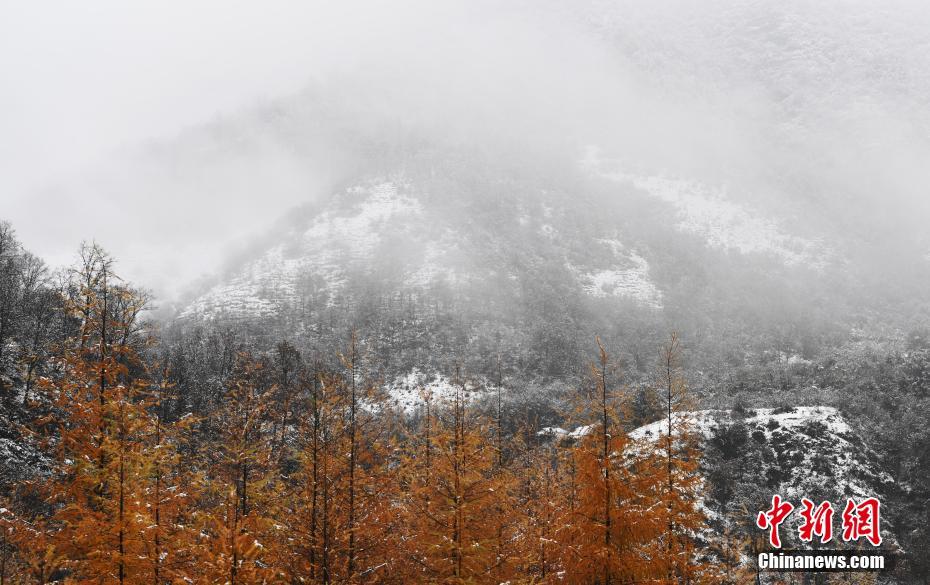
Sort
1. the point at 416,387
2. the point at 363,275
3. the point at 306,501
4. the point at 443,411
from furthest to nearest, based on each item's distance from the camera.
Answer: the point at 363,275 → the point at 416,387 → the point at 443,411 → the point at 306,501

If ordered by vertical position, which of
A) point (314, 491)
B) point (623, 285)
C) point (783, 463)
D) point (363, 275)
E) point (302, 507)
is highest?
point (363, 275)

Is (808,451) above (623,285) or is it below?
below

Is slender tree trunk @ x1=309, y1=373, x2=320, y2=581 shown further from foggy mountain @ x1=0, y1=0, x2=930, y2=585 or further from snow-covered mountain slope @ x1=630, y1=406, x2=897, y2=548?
snow-covered mountain slope @ x1=630, y1=406, x2=897, y2=548

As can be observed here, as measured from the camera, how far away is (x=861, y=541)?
2382 inches

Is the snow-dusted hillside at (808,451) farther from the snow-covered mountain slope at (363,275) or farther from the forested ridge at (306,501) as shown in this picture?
the snow-covered mountain slope at (363,275)

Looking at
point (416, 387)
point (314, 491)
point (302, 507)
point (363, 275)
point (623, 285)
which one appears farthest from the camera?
point (623, 285)

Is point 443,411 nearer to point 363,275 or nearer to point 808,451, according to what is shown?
point 808,451

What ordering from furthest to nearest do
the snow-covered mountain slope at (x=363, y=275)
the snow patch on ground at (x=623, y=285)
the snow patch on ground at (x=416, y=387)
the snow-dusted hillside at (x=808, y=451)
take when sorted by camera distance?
the snow patch on ground at (x=623, y=285) < the snow-covered mountain slope at (x=363, y=275) < the snow patch on ground at (x=416, y=387) < the snow-dusted hillside at (x=808, y=451)

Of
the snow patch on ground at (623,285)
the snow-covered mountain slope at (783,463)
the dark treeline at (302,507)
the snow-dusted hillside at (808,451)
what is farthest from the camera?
the snow patch on ground at (623,285)

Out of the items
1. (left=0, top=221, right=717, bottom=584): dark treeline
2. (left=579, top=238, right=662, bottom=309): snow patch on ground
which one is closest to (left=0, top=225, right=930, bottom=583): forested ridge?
(left=0, top=221, right=717, bottom=584): dark treeline

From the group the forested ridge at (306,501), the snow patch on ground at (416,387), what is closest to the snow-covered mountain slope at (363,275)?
the snow patch on ground at (416,387)

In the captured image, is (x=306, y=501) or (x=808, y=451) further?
(x=808, y=451)

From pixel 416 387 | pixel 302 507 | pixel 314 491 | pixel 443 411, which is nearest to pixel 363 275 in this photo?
pixel 416 387

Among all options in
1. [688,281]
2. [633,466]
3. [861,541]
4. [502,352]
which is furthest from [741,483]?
[688,281]
